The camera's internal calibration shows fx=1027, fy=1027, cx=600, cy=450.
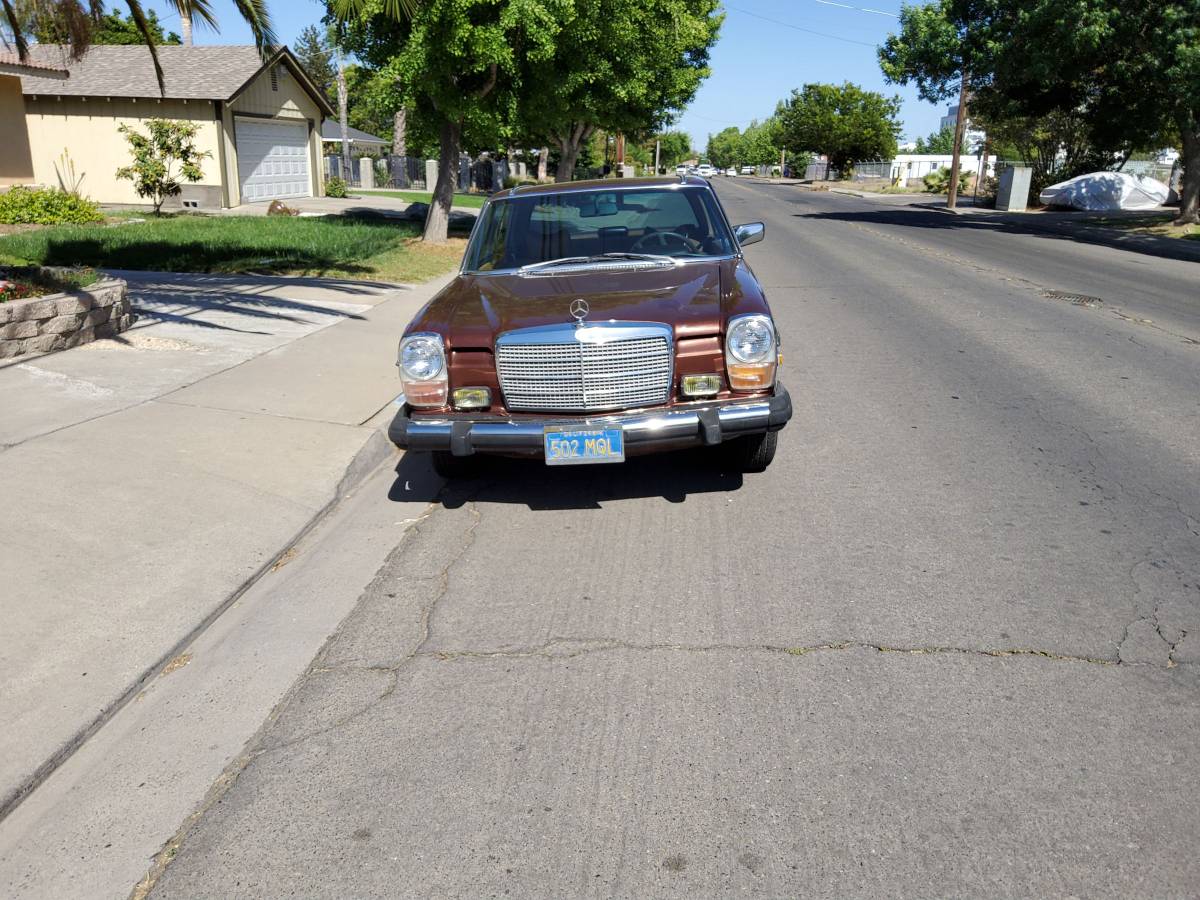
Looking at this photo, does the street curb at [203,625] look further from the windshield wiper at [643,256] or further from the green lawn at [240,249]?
the green lawn at [240,249]

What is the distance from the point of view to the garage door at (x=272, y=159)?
2942 centimetres

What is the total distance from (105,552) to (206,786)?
6.46 ft

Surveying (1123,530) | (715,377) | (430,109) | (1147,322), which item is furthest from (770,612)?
(430,109)

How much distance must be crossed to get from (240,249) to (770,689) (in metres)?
14.9

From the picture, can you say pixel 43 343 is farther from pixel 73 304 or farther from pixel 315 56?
pixel 315 56

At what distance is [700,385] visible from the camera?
5.18 metres

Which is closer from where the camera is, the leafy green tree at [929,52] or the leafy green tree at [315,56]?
the leafy green tree at [929,52]

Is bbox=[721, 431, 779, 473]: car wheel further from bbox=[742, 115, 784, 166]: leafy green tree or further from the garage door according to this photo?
bbox=[742, 115, 784, 166]: leafy green tree

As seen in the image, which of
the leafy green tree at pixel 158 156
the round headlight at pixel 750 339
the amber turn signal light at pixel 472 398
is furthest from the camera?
the leafy green tree at pixel 158 156

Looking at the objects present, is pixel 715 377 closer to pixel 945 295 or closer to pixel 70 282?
pixel 70 282

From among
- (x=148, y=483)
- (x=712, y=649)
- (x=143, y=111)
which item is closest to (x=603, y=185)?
(x=148, y=483)

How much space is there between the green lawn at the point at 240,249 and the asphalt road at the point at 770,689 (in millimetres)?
9528

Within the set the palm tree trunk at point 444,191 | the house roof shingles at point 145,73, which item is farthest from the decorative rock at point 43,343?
the house roof shingles at point 145,73

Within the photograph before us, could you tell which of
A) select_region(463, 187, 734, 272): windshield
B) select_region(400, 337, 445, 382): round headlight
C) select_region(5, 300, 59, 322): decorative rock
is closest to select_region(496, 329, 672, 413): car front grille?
select_region(400, 337, 445, 382): round headlight
